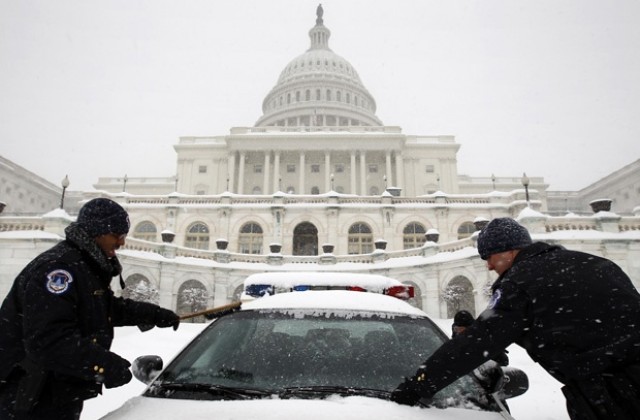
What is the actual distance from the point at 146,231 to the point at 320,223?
555 inches

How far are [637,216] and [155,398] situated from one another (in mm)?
28243

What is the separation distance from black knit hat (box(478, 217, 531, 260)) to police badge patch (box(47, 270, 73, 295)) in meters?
2.65

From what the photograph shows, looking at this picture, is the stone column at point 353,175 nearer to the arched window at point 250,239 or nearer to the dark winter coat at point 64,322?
the arched window at point 250,239

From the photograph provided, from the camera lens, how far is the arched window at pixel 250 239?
3403 cm

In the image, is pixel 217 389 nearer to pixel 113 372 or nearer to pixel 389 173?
pixel 113 372

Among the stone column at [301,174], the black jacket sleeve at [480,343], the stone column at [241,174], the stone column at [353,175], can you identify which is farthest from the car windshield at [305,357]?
the stone column at [241,174]

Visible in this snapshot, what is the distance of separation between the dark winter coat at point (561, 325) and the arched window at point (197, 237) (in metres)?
33.4

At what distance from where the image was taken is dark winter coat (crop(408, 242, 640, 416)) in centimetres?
231

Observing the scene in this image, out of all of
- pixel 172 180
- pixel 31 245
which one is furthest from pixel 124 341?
pixel 172 180

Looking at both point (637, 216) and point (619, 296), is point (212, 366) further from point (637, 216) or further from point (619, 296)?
point (637, 216)

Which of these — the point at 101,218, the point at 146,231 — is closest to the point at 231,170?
the point at 146,231

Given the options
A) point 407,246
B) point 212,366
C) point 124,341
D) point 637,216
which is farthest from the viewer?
point 407,246

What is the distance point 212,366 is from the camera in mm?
3043

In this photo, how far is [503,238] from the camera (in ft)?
9.59
